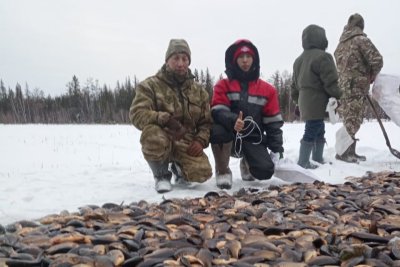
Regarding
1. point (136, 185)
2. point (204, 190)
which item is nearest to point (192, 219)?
point (204, 190)

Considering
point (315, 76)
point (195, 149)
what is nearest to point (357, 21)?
point (315, 76)

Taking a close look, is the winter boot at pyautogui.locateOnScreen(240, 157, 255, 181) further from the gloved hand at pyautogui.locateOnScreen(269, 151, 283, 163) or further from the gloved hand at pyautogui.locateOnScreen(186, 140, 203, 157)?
the gloved hand at pyautogui.locateOnScreen(186, 140, 203, 157)

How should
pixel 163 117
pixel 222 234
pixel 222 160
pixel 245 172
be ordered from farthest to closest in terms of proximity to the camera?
pixel 245 172, pixel 222 160, pixel 163 117, pixel 222 234

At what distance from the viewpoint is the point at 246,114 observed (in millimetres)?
4348

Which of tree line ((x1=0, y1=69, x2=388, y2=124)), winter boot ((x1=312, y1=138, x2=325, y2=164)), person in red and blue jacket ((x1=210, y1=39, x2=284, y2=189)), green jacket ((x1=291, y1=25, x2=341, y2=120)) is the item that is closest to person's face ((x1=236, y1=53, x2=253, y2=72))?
person in red and blue jacket ((x1=210, y1=39, x2=284, y2=189))

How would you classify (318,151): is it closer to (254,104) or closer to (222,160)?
(254,104)

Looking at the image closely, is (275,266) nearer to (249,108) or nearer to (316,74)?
(249,108)

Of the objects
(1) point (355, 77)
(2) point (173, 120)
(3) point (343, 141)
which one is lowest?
(3) point (343, 141)

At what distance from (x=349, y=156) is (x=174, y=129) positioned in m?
3.11

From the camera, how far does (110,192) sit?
4016mm

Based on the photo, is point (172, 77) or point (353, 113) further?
point (353, 113)

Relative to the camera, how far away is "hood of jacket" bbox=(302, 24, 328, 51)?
5.53 metres

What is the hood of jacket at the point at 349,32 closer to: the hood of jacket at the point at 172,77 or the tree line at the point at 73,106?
the hood of jacket at the point at 172,77

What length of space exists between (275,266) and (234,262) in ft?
0.67
